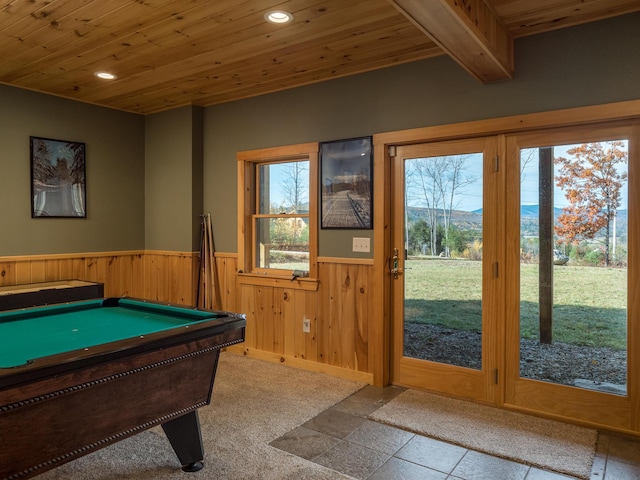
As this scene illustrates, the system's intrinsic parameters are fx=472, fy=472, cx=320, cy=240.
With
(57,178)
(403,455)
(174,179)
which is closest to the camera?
(403,455)

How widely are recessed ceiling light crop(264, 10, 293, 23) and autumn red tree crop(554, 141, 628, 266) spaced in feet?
6.48

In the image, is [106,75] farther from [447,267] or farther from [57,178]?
[447,267]

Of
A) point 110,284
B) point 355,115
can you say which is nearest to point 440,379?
point 355,115

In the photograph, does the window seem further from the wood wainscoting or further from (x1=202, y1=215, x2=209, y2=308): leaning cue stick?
(x1=202, y1=215, x2=209, y2=308): leaning cue stick

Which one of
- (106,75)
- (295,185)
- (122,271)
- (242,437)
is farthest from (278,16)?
(122,271)

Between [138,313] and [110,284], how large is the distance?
254 cm

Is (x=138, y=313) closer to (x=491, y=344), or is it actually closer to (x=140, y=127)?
(x=491, y=344)

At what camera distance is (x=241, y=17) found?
9.57 feet

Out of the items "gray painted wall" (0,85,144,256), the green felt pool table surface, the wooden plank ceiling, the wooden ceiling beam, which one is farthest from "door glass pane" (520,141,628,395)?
"gray painted wall" (0,85,144,256)

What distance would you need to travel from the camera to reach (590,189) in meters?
3.05

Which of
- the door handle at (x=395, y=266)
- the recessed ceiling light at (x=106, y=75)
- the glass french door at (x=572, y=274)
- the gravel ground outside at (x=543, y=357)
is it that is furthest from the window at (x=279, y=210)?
the glass french door at (x=572, y=274)

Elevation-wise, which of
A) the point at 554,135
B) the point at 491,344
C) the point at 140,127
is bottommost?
the point at 491,344

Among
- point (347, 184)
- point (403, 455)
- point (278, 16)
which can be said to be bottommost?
point (403, 455)

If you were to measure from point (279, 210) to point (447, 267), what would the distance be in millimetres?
1760
